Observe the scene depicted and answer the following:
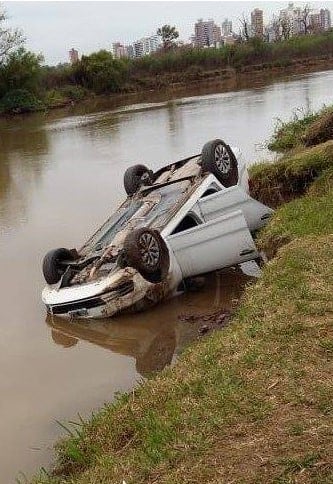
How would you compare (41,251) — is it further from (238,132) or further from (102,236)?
(238,132)

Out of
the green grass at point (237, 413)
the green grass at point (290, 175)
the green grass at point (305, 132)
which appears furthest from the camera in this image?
the green grass at point (305, 132)

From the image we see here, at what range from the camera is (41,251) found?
1062 cm

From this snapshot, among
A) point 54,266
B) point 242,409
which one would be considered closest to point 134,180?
point 54,266

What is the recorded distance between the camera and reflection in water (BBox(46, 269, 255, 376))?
662 centimetres

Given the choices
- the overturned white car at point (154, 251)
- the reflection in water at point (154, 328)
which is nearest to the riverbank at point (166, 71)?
the overturned white car at point (154, 251)

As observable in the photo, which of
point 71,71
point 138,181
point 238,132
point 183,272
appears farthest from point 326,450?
point 71,71

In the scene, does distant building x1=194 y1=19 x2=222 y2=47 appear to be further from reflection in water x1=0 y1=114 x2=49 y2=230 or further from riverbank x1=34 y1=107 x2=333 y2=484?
riverbank x1=34 y1=107 x2=333 y2=484

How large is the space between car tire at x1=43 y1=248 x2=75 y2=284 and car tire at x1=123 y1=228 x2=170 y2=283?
1.10 meters

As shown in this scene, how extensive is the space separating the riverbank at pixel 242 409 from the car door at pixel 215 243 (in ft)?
4.69

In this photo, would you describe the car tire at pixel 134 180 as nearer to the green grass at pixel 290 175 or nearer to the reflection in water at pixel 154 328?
the green grass at pixel 290 175

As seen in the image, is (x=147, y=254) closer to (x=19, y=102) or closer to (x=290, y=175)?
(x=290, y=175)

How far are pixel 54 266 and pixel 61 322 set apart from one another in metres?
0.75

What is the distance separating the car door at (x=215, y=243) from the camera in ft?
25.0

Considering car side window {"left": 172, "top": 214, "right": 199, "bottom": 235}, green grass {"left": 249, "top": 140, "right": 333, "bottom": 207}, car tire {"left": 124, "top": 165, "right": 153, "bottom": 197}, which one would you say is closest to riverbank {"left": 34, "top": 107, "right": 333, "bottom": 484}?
car side window {"left": 172, "top": 214, "right": 199, "bottom": 235}
